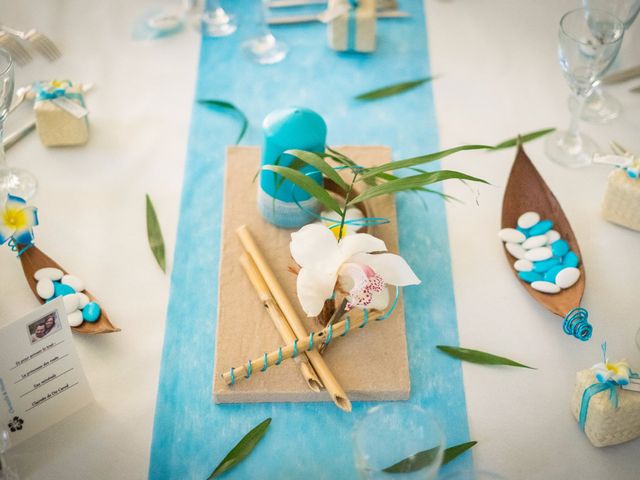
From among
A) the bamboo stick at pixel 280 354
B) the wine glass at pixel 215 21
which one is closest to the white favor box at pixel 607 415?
the bamboo stick at pixel 280 354

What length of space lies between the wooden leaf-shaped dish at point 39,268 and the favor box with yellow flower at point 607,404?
0.56 meters

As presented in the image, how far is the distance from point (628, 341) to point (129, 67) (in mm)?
906

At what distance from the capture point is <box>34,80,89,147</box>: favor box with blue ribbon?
1.08 m

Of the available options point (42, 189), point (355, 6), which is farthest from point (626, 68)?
point (42, 189)

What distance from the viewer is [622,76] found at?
1252 millimetres

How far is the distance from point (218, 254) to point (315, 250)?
0.27m

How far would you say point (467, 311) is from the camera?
961 mm

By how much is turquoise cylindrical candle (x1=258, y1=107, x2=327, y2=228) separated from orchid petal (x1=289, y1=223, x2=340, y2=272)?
0.38 feet

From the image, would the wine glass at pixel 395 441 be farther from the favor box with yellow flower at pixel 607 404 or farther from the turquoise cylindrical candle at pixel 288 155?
the turquoise cylindrical candle at pixel 288 155

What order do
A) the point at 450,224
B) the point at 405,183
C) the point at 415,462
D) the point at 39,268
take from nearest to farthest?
the point at 415,462 < the point at 405,183 < the point at 39,268 < the point at 450,224

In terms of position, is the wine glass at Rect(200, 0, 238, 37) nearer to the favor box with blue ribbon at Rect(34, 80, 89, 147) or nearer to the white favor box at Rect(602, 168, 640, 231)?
the favor box with blue ribbon at Rect(34, 80, 89, 147)

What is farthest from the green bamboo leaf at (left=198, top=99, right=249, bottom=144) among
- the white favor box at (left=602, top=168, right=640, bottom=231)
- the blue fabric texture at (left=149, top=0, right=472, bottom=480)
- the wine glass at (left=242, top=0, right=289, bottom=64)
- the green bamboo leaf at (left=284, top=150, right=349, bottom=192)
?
the white favor box at (left=602, top=168, right=640, bottom=231)

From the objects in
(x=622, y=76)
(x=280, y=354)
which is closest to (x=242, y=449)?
(x=280, y=354)

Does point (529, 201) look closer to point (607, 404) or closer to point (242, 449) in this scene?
point (607, 404)
